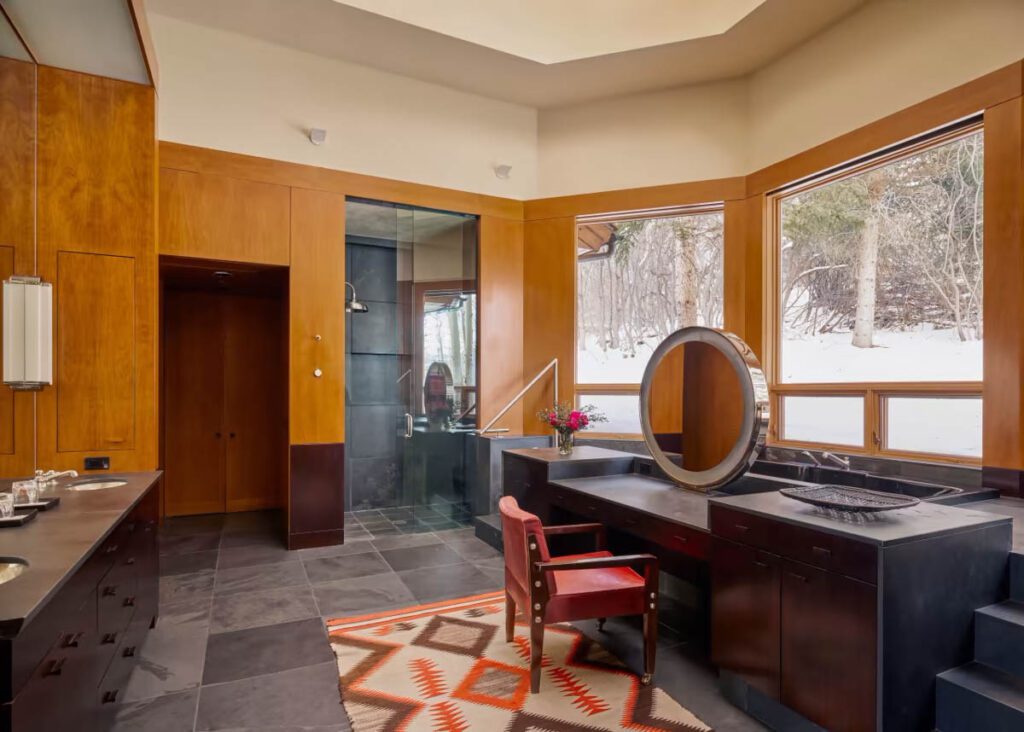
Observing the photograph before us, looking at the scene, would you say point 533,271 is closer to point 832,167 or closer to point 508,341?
point 508,341

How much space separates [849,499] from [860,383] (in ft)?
8.43

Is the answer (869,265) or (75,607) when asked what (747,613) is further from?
(869,265)

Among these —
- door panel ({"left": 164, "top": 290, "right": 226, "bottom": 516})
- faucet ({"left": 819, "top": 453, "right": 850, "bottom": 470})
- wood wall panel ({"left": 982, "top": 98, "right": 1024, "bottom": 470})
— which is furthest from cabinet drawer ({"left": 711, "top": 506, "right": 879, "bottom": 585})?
door panel ({"left": 164, "top": 290, "right": 226, "bottom": 516})

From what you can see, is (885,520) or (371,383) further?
(371,383)

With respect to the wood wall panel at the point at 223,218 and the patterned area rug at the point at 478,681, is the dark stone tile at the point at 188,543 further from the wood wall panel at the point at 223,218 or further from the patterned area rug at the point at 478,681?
the wood wall panel at the point at 223,218

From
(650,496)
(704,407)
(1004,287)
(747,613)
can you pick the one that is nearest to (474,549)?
(650,496)

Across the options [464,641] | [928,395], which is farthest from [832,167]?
[464,641]

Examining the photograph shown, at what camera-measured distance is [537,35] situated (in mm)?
5324

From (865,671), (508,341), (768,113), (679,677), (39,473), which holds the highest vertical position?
(768,113)

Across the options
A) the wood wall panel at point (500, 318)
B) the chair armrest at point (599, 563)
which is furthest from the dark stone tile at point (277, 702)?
the wood wall panel at point (500, 318)

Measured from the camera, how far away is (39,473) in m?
2.80

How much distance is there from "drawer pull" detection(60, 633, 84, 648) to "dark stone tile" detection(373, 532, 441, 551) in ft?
11.0

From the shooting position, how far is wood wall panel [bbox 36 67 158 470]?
3.65 meters

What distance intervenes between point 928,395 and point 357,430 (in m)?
5.02
